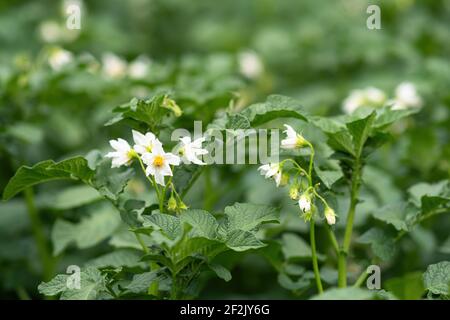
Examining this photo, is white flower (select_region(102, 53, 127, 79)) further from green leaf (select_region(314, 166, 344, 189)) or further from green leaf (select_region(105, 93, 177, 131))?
green leaf (select_region(314, 166, 344, 189))

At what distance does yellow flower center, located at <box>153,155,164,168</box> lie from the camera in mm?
1833

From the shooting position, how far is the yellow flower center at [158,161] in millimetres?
1833

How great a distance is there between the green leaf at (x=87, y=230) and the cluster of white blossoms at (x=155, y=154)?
64 cm

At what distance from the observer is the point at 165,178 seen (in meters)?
2.03

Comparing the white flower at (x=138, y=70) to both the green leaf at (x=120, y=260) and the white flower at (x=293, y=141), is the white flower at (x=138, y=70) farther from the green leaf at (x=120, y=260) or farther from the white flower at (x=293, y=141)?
the white flower at (x=293, y=141)

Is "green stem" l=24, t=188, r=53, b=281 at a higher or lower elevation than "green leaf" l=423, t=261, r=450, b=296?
higher

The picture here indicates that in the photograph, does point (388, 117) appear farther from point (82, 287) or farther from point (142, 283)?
point (82, 287)

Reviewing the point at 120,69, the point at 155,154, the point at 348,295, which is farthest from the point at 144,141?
the point at 120,69

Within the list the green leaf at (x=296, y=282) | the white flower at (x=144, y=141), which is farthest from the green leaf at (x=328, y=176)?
the white flower at (x=144, y=141)

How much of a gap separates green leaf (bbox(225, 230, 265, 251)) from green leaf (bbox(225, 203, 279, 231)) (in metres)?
0.08

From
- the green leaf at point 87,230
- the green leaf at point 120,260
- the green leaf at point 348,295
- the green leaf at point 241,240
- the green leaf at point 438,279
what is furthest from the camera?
the green leaf at point 87,230

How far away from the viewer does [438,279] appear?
6.23ft

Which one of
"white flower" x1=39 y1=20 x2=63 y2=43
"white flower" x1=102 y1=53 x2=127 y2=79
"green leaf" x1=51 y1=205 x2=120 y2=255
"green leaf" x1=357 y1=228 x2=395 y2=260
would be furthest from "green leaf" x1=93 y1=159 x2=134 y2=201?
"white flower" x1=39 y1=20 x2=63 y2=43

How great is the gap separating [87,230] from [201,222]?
861 mm
